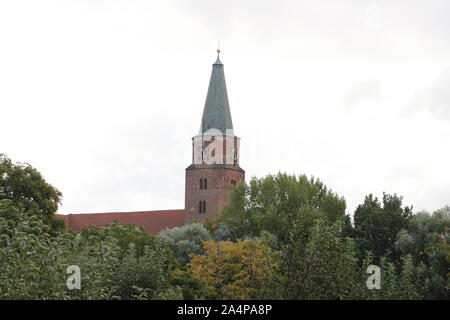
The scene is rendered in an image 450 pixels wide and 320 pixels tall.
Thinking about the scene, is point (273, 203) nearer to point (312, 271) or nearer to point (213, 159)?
point (213, 159)

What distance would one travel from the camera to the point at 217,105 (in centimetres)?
12612

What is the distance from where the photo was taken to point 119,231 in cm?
5603

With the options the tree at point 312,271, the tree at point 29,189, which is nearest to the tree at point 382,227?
the tree at point 29,189

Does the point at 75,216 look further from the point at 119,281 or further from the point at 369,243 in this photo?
the point at 119,281

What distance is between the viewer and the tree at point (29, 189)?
60875 millimetres

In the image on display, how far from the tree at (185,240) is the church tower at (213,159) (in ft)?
164

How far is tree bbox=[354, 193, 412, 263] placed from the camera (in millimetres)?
61219

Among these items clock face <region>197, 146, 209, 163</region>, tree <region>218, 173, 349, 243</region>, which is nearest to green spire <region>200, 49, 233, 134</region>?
clock face <region>197, 146, 209, 163</region>

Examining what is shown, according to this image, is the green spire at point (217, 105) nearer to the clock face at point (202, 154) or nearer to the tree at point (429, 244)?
the clock face at point (202, 154)

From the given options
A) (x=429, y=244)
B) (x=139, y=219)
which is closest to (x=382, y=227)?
(x=429, y=244)

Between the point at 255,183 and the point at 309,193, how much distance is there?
4.96 meters

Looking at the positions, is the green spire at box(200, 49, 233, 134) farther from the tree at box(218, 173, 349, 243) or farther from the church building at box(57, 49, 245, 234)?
A: the tree at box(218, 173, 349, 243)

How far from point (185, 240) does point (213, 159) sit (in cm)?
5792
